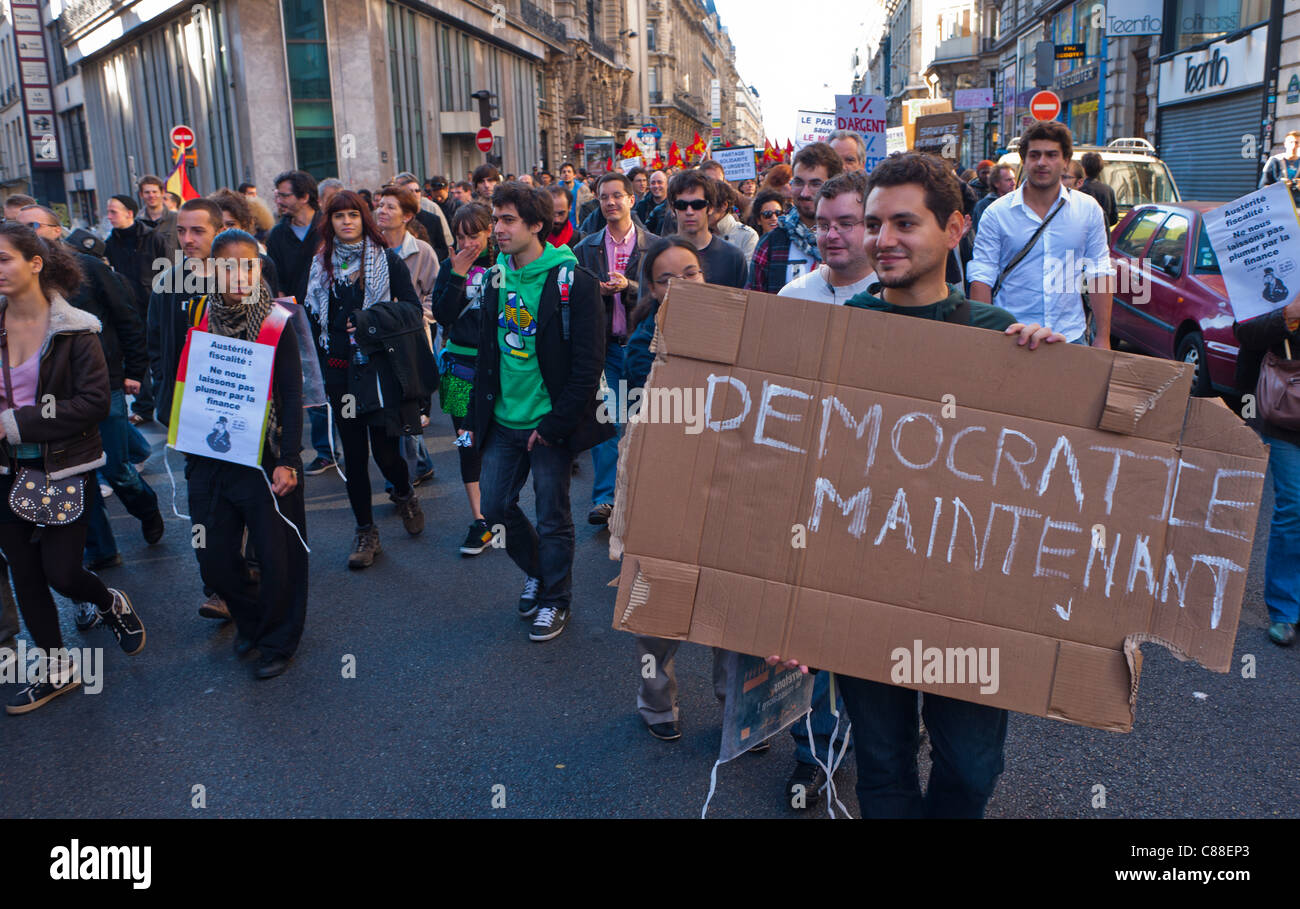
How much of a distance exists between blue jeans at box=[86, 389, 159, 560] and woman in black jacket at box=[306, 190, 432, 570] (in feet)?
4.50

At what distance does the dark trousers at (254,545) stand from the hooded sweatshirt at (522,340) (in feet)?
3.56

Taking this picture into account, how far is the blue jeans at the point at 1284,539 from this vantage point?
451 centimetres

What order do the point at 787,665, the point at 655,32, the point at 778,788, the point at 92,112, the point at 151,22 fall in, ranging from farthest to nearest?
1. the point at 655,32
2. the point at 92,112
3. the point at 151,22
4. the point at 778,788
5. the point at 787,665

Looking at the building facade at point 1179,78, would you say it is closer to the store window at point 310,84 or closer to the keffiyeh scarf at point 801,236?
the store window at point 310,84

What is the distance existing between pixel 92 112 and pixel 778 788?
4374cm

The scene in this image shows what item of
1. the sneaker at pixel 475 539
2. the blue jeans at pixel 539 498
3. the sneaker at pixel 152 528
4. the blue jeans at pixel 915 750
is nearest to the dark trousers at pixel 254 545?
the blue jeans at pixel 539 498

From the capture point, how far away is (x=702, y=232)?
5965 mm

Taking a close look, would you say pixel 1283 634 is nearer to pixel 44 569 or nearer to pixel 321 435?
pixel 44 569

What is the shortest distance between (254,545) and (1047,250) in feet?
13.1

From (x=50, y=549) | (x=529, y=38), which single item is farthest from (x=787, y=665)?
(x=529, y=38)

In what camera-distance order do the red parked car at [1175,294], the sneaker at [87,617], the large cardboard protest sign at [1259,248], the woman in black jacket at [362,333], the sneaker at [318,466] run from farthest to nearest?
the red parked car at [1175,294]
the sneaker at [318,466]
the woman in black jacket at [362,333]
the sneaker at [87,617]
the large cardboard protest sign at [1259,248]
